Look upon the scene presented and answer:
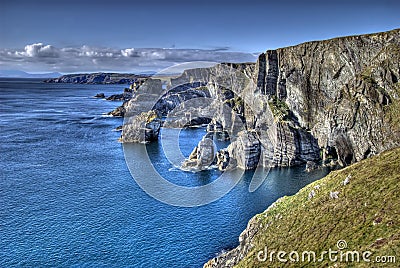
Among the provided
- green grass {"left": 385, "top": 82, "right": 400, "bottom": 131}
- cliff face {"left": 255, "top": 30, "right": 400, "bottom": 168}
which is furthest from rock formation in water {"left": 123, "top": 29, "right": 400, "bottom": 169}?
green grass {"left": 385, "top": 82, "right": 400, "bottom": 131}

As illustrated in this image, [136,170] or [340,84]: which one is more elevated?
[340,84]

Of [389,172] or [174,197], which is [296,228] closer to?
[389,172]

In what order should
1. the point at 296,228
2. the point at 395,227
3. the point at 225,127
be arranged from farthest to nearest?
the point at 225,127
the point at 296,228
the point at 395,227

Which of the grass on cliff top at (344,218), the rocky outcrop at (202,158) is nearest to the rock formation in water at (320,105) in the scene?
the rocky outcrop at (202,158)

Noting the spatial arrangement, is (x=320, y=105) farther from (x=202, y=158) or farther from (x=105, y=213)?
(x=105, y=213)

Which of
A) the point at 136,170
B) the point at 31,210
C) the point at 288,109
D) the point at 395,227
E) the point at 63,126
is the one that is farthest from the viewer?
the point at 63,126

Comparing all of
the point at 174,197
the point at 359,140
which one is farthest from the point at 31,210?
the point at 359,140

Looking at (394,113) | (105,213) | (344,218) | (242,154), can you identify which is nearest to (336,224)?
(344,218)

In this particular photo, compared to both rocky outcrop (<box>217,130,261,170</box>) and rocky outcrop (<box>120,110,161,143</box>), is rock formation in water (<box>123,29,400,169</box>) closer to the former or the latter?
rocky outcrop (<box>217,130,261,170</box>)

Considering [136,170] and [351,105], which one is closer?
[351,105]
